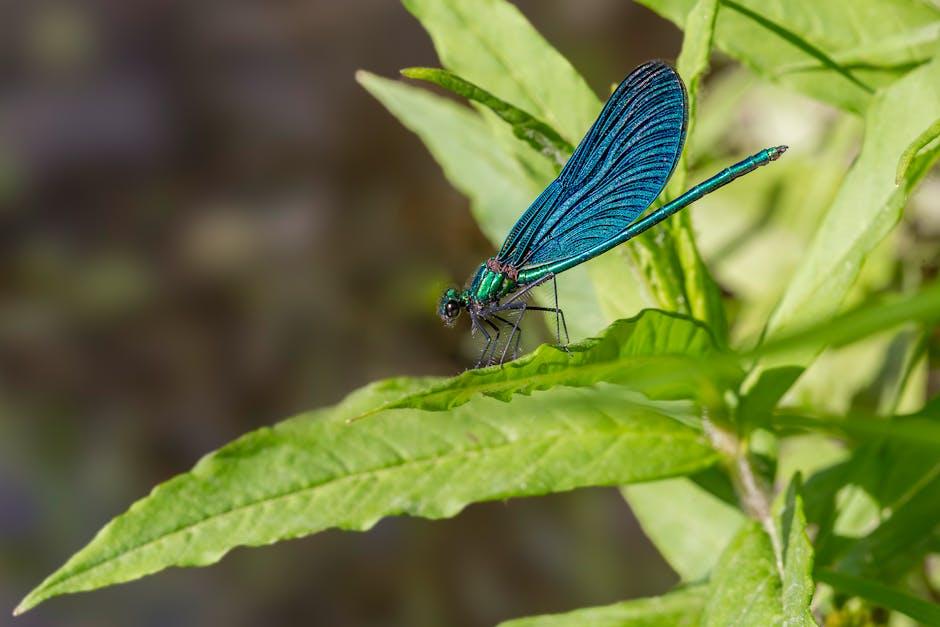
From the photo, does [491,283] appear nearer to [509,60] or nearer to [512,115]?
[509,60]

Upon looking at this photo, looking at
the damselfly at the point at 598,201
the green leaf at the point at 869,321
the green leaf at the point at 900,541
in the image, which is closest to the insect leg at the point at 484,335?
the damselfly at the point at 598,201

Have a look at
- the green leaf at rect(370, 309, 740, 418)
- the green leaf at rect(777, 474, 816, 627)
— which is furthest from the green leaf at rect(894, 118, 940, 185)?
the green leaf at rect(777, 474, 816, 627)

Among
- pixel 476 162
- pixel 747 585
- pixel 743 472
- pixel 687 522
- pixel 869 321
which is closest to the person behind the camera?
pixel 869 321

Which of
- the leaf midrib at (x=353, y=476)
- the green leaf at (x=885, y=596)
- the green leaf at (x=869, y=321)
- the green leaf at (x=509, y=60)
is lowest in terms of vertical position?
the green leaf at (x=885, y=596)

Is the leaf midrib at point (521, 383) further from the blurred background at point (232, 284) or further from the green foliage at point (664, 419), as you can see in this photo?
the blurred background at point (232, 284)

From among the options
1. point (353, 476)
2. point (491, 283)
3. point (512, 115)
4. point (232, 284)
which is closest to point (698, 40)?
point (512, 115)

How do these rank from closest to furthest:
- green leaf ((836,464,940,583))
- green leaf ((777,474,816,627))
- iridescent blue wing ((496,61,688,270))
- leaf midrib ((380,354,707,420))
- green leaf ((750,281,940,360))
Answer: green leaf ((750,281,940,360))
leaf midrib ((380,354,707,420))
green leaf ((777,474,816,627))
iridescent blue wing ((496,61,688,270))
green leaf ((836,464,940,583))

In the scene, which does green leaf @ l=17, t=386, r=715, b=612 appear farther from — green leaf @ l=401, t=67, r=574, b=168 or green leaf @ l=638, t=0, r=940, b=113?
green leaf @ l=638, t=0, r=940, b=113
